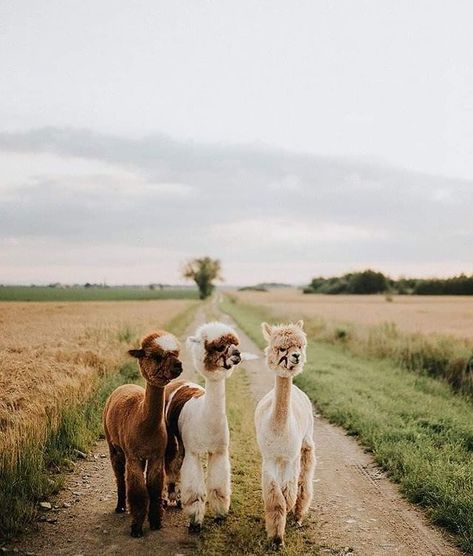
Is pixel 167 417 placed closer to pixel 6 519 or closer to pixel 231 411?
pixel 6 519

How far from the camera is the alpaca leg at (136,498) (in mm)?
5465

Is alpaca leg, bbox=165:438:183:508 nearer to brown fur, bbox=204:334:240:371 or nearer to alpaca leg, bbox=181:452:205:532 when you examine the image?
alpaca leg, bbox=181:452:205:532

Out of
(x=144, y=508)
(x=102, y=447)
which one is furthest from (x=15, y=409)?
(x=144, y=508)

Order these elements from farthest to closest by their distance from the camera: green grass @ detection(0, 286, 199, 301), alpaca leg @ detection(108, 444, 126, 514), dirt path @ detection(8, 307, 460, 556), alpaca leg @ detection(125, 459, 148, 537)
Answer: green grass @ detection(0, 286, 199, 301) < alpaca leg @ detection(108, 444, 126, 514) < alpaca leg @ detection(125, 459, 148, 537) < dirt path @ detection(8, 307, 460, 556)

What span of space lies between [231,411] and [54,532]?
4.95m

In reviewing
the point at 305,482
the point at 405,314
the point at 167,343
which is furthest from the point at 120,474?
the point at 405,314

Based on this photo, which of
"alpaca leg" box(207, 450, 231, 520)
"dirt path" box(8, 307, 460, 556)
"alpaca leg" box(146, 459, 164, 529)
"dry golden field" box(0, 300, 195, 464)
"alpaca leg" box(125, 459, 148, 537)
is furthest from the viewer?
"dry golden field" box(0, 300, 195, 464)

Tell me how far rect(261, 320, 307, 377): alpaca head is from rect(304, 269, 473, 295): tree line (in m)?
69.5

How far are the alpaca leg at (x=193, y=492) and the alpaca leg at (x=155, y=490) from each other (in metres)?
0.25

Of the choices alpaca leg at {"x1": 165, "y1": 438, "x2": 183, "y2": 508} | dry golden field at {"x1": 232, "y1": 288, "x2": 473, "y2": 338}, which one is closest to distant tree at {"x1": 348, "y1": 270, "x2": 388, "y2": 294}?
dry golden field at {"x1": 232, "y1": 288, "x2": 473, "y2": 338}

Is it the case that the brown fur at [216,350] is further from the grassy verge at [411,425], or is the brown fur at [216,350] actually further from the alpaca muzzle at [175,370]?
the grassy verge at [411,425]

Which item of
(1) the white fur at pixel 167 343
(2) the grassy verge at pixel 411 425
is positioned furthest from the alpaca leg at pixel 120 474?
(2) the grassy verge at pixel 411 425

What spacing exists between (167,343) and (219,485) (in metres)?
1.74

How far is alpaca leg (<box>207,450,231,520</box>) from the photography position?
5840mm
